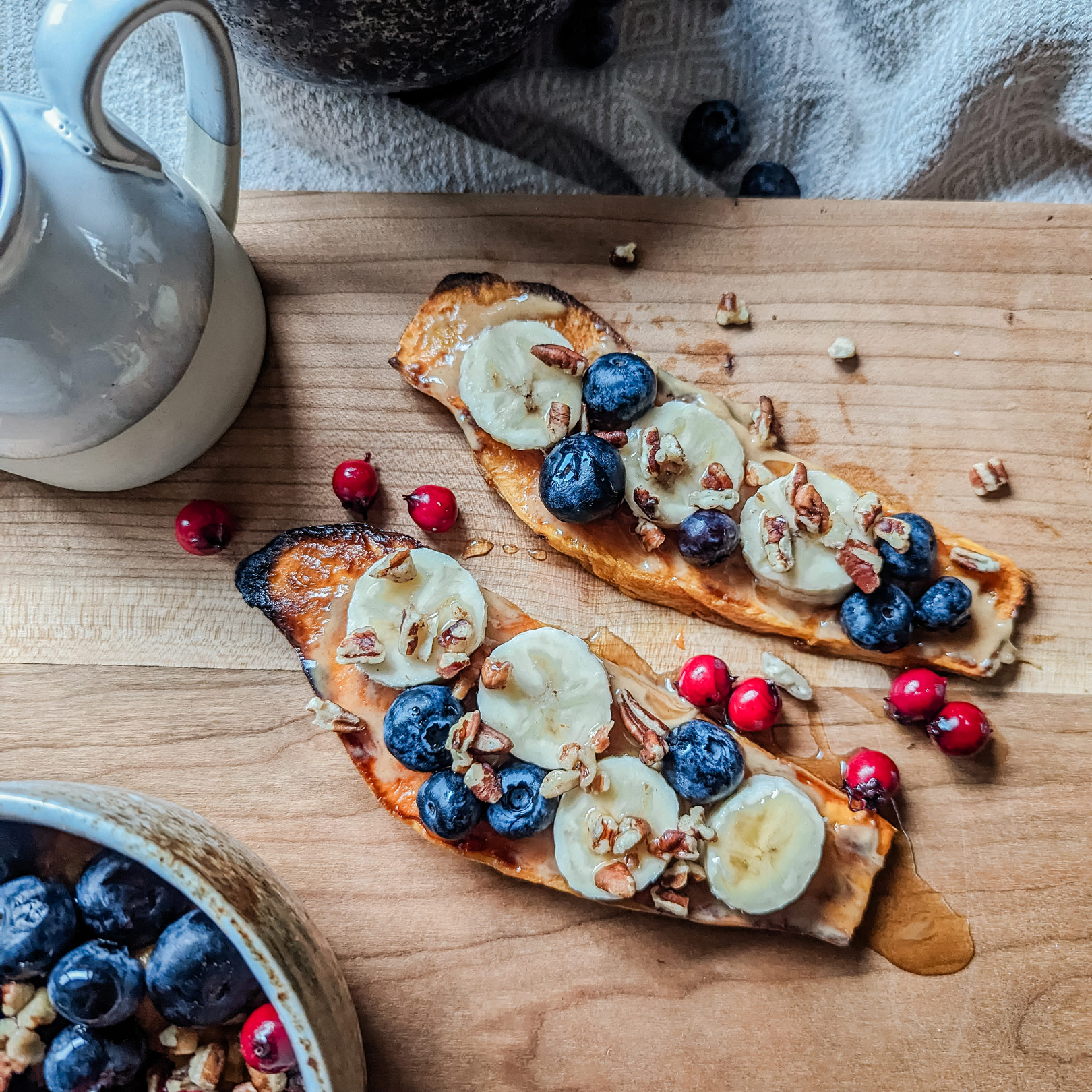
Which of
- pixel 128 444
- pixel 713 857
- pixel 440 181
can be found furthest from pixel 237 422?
pixel 713 857

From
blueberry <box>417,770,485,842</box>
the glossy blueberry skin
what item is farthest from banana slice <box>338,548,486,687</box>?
the glossy blueberry skin

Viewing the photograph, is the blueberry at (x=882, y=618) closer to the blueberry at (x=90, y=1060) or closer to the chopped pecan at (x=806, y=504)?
the chopped pecan at (x=806, y=504)

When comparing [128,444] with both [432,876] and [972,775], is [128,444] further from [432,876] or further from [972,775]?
[972,775]

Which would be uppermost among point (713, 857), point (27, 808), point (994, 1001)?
point (27, 808)

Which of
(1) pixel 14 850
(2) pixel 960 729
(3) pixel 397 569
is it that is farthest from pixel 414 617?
(2) pixel 960 729

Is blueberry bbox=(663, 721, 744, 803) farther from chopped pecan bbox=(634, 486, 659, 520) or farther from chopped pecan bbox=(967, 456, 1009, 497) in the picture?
chopped pecan bbox=(967, 456, 1009, 497)

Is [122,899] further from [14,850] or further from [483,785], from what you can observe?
[483,785]
